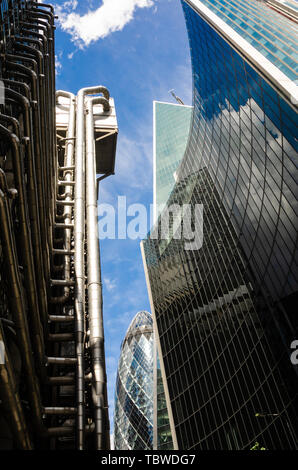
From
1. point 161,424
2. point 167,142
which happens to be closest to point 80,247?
point 161,424

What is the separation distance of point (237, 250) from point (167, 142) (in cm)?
7828

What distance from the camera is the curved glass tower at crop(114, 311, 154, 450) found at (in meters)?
82.9

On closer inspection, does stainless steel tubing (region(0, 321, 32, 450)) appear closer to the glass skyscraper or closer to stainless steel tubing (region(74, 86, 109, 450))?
stainless steel tubing (region(74, 86, 109, 450))

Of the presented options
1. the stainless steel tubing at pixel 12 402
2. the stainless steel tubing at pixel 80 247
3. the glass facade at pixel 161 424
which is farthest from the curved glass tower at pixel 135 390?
the stainless steel tubing at pixel 12 402

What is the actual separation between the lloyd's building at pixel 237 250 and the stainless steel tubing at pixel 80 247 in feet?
41.5

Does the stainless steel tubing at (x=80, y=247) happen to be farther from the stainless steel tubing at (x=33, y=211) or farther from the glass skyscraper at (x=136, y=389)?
the glass skyscraper at (x=136, y=389)

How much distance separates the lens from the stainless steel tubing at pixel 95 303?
600 inches

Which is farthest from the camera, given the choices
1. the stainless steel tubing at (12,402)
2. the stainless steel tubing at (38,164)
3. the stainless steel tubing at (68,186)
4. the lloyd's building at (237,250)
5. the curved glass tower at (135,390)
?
the curved glass tower at (135,390)

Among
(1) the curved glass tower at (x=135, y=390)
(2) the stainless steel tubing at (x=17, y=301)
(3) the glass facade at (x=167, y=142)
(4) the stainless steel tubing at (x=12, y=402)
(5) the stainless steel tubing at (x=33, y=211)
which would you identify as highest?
(3) the glass facade at (x=167, y=142)

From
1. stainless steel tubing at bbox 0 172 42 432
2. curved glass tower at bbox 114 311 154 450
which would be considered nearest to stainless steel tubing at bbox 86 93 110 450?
stainless steel tubing at bbox 0 172 42 432

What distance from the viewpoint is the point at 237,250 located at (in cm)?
3934

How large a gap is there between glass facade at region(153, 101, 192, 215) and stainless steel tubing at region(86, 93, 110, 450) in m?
66.6

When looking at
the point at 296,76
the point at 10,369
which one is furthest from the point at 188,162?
the point at 10,369

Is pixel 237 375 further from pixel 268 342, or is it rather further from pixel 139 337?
pixel 139 337
